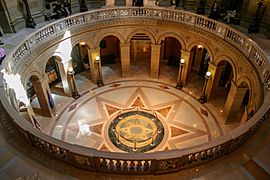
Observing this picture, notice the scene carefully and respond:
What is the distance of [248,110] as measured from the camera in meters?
12.2

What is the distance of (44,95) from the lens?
14898mm

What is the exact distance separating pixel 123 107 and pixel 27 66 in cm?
654

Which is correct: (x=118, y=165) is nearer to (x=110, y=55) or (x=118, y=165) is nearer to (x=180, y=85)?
(x=180, y=85)

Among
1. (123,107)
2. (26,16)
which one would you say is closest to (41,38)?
(26,16)

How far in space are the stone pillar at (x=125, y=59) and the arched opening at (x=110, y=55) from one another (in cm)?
84

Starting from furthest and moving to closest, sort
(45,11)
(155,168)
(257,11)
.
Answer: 1. (45,11)
2. (257,11)
3. (155,168)

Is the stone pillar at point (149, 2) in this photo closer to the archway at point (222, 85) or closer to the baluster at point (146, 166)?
→ the archway at point (222, 85)

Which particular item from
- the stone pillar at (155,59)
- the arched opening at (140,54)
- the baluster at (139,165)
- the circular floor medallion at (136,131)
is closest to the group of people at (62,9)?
the arched opening at (140,54)

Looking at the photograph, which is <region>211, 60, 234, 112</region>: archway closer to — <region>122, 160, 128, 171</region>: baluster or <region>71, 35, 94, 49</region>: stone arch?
<region>71, 35, 94, 49</region>: stone arch

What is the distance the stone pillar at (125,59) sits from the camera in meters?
17.5

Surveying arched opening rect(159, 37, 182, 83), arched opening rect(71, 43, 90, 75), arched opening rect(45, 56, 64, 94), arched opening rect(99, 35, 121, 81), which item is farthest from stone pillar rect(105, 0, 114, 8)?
arched opening rect(45, 56, 64, 94)

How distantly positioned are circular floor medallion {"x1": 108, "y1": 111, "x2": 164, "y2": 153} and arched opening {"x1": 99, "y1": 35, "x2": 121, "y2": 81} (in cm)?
527

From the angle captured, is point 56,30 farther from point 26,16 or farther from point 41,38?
point 26,16

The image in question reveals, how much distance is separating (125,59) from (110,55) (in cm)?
303
